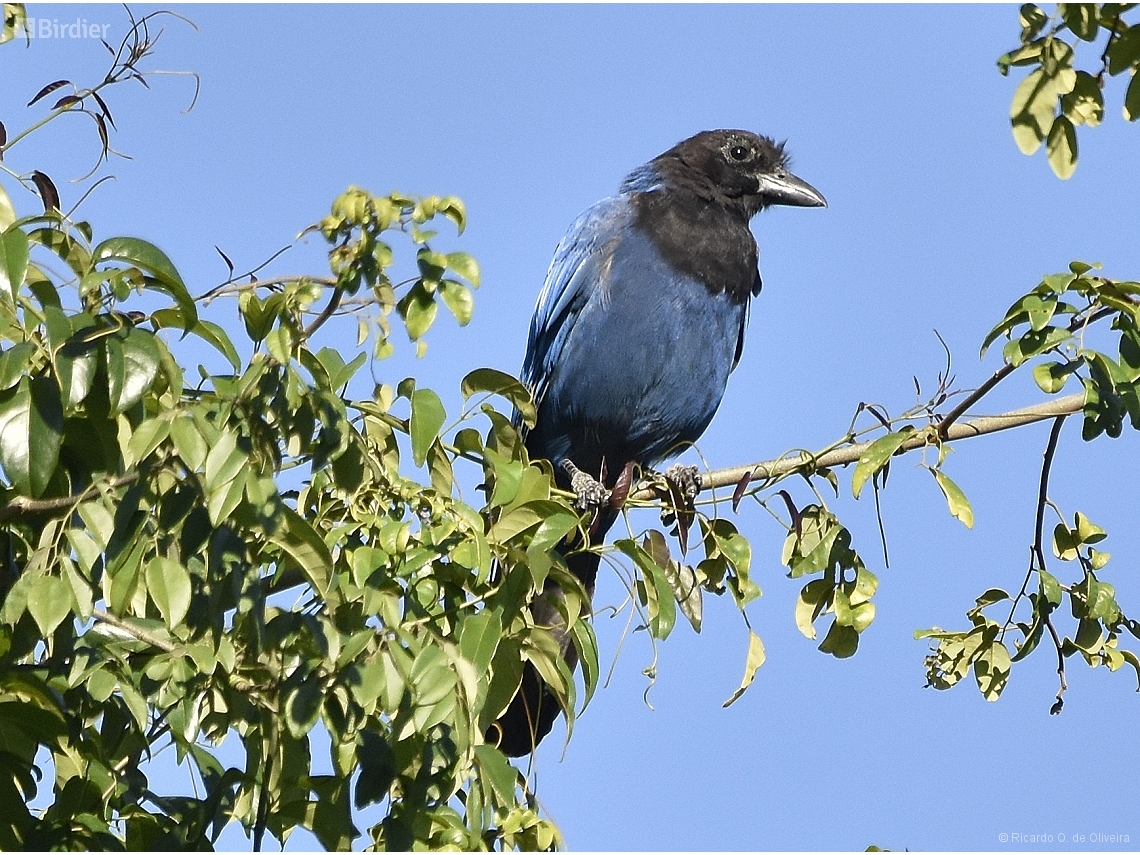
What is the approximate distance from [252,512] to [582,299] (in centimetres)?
363

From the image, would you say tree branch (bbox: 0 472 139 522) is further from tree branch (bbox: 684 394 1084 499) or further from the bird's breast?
the bird's breast

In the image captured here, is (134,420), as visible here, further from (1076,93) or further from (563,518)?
(1076,93)

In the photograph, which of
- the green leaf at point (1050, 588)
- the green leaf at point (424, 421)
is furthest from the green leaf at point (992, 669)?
the green leaf at point (424, 421)

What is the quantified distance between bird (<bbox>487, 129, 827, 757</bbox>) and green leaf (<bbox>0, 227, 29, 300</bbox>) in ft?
10.6

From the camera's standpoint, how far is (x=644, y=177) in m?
6.58

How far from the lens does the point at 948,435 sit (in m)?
3.48

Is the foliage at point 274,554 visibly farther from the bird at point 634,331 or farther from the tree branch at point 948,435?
the bird at point 634,331

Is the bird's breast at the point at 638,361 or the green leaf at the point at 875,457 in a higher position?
the bird's breast at the point at 638,361

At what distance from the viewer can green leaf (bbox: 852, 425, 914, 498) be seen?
3.24 metres

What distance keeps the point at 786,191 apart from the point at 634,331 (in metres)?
1.49

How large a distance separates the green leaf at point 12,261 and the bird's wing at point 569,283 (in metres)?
3.69

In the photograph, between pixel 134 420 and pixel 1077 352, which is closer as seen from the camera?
pixel 134 420

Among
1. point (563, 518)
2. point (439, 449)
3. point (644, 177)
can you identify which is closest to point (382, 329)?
point (439, 449)

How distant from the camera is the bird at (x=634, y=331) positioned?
18.8ft
